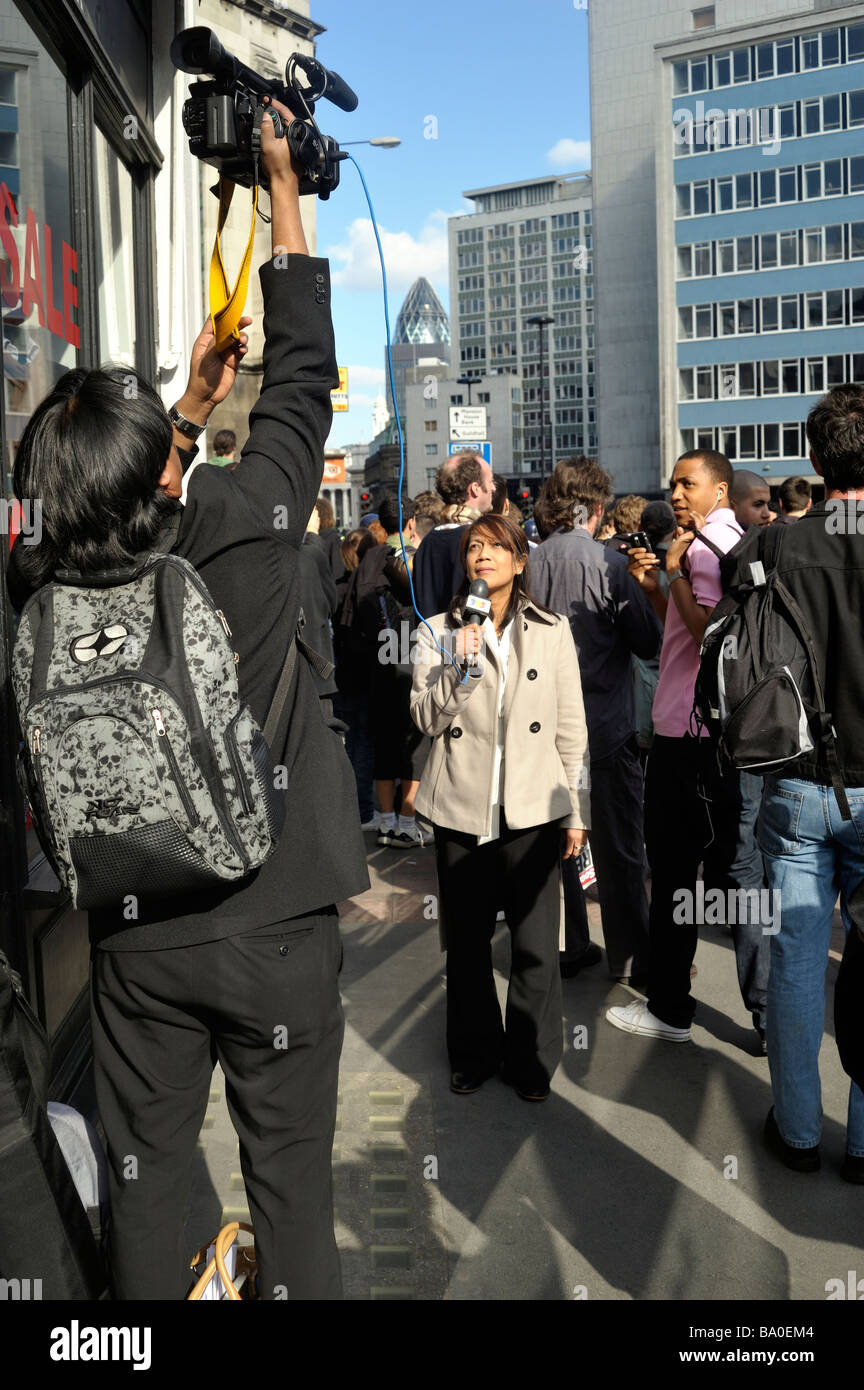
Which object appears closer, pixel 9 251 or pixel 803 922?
pixel 803 922

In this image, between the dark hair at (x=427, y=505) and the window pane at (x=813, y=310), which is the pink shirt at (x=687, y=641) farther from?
the window pane at (x=813, y=310)

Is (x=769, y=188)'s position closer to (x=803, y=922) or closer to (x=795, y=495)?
(x=795, y=495)

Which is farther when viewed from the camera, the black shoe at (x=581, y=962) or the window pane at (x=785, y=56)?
the window pane at (x=785, y=56)

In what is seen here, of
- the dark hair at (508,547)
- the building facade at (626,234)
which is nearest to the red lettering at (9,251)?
the dark hair at (508,547)

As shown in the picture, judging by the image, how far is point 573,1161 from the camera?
12.4 ft

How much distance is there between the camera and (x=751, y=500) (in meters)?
6.77

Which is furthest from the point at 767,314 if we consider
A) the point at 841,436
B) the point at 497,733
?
the point at 841,436

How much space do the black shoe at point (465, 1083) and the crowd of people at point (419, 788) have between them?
1 centimetres

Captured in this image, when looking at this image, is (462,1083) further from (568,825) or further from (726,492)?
(726,492)

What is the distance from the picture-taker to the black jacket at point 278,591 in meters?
2.13

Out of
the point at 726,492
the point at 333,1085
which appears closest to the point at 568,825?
the point at 726,492

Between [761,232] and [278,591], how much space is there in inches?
2171

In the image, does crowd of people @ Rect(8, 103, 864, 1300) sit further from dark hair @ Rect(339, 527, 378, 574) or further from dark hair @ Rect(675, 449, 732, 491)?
dark hair @ Rect(339, 527, 378, 574)
